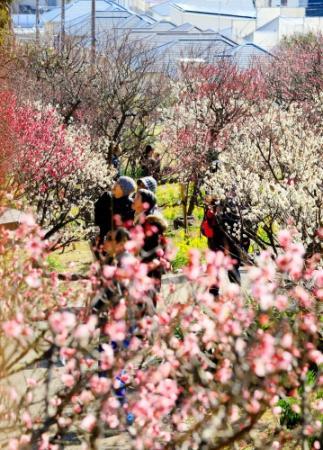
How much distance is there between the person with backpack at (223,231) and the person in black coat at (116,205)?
1564 millimetres

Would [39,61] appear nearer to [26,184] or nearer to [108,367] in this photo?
[26,184]

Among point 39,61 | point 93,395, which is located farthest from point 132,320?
point 39,61

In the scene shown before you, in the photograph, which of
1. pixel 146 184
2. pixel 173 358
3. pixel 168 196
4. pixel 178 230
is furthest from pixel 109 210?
pixel 168 196

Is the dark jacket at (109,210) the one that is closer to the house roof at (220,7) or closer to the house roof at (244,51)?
the house roof at (244,51)

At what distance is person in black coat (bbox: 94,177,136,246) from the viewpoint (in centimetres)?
785

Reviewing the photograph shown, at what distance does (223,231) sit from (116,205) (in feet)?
6.62

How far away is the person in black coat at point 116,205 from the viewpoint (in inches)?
309

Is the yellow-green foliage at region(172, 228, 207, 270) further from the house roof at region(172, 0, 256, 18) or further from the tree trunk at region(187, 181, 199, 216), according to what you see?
the house roof at region(172, 0, 256, 18)

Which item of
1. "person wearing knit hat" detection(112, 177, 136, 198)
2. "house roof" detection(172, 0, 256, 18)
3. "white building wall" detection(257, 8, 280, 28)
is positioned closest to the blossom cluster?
"person wearing knit hat" detection(112, 177, 136, 198)

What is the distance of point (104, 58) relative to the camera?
27281mm

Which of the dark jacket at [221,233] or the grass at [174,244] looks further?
the grass at [174,244]

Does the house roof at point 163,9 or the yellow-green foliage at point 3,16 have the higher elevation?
the yellow-green foliage at point 3,16

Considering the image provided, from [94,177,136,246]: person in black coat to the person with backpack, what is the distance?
1564 millimetres

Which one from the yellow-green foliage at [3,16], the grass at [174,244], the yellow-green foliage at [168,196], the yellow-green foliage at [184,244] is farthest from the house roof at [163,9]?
the yellow-green foliage at [184,244]
